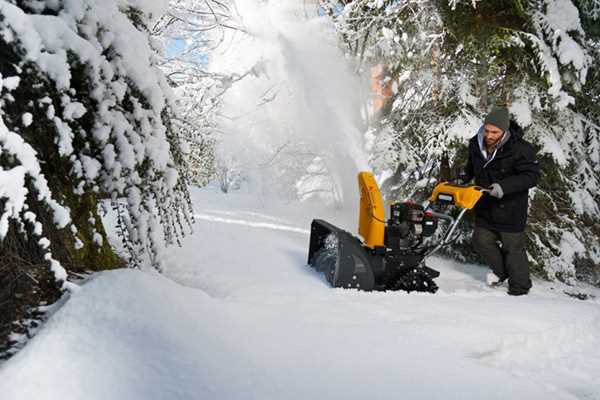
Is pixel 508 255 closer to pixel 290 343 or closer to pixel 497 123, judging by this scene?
pixel 497 123

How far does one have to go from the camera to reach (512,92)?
5.34 metres

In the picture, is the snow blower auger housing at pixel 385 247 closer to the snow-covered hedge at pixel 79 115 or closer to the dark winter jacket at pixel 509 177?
the dark winter jacket at pixel 509 177

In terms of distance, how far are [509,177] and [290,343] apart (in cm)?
260

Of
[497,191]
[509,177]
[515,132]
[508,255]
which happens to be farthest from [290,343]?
[515,132]

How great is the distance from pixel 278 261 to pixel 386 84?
483 cm

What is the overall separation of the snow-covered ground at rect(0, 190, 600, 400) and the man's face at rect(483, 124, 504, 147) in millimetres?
1310

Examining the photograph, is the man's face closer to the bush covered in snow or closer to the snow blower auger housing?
the snow blower auger housing

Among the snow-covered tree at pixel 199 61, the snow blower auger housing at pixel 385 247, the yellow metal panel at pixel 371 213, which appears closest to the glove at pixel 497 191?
the snow blower auger housing at pixel 385 247

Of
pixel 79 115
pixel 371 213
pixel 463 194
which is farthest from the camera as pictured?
pixel 463 194

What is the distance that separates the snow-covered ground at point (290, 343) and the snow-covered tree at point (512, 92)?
252 cm

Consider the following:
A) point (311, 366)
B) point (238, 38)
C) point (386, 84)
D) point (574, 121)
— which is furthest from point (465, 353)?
point (238, 38)

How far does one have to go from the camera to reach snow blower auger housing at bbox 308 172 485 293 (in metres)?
3.24

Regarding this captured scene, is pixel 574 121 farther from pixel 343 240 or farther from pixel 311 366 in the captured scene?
pixel 311 366

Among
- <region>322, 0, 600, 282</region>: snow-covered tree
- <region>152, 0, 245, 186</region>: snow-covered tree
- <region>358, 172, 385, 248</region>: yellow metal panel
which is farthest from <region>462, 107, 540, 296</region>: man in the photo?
<region>152, 0, 245, 186</region>: snow-covered tree
